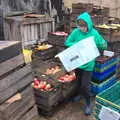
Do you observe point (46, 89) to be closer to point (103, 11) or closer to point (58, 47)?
point (58, 47)

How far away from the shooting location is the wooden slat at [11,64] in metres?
3.75

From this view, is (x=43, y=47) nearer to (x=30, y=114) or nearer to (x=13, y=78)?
(x=30, y=114)

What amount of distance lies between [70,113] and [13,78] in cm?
163

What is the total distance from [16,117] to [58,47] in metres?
2.87

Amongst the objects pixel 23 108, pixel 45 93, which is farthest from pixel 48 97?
pixel 23 108

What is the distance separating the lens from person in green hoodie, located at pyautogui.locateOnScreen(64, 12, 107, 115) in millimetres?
4602

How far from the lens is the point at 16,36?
21.3 feet

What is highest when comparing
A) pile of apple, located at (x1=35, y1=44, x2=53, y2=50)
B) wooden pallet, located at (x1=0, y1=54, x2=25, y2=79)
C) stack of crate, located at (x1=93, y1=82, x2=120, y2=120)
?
wooden pallet, located at (x1=0, y1=54, x2=25, y2=79)

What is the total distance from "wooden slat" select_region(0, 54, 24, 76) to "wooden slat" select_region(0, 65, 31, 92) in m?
0.10

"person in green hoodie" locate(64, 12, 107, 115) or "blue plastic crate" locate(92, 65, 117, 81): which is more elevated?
"person in green hoodie" locate(64, 12, 107, 115)

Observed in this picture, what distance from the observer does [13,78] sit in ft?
13.0

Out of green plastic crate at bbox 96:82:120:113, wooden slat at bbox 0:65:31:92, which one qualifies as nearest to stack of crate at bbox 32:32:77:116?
wooden slat at bbox 0:65:31:92

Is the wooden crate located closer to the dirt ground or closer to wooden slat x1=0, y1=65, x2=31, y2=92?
the dirt ground

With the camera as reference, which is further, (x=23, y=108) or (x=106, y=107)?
(x=23, y=108)
